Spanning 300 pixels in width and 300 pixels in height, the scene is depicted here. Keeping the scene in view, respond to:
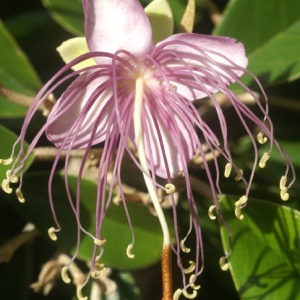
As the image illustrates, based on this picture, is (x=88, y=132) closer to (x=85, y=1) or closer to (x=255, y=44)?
(x=85, y=1)

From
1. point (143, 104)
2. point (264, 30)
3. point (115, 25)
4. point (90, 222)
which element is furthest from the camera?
point (264, 30)

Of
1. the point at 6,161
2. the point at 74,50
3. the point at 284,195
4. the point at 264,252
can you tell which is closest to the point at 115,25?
the point at 74,50

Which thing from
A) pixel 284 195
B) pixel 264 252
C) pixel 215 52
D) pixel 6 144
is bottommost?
pixel 264 252

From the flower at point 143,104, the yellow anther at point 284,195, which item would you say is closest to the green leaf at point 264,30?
the flower at point 143,104

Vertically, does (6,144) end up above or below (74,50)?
below

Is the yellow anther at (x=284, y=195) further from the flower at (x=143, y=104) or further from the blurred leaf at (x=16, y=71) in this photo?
the blurred leaf at (x=16, y=71)

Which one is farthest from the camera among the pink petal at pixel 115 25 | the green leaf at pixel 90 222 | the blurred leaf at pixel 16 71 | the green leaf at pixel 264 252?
the blurred leaf at pixel 16 71

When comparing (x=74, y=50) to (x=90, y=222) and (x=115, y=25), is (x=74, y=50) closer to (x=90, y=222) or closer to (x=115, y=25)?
(x=115, y=25)
